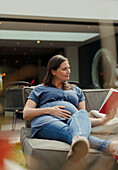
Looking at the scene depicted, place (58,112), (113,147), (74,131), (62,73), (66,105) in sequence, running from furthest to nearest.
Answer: (62,73) → (66,105) → (58,112) → (74,131) → (113,147)

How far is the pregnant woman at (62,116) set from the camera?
3.54 ft

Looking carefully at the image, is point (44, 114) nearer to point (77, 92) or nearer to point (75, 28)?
point (77, 92)

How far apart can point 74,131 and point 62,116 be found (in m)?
0.34

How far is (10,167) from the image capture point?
15 centimetres

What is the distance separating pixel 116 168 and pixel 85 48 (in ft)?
19.4

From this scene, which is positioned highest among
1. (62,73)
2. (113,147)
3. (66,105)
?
(62,73)

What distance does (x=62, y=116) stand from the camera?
152 cm

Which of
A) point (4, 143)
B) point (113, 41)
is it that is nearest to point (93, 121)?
point (113, 41)

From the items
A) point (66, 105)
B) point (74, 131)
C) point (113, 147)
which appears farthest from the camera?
point (66, 105)

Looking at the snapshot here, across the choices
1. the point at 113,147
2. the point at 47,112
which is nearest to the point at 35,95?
the point at 47,112

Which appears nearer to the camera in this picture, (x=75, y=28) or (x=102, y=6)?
(x=102, y=6)

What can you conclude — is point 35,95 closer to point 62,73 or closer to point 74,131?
point 62,73

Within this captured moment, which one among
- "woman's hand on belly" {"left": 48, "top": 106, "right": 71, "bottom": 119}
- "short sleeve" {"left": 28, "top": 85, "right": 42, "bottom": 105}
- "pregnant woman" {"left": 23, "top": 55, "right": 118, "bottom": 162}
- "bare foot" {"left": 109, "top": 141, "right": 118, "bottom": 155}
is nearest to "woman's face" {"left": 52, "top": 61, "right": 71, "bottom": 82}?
"pregnant woman" {"left": 23, "top": 55, "right": 118, "bottom": 162}

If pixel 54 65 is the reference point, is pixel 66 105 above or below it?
below
